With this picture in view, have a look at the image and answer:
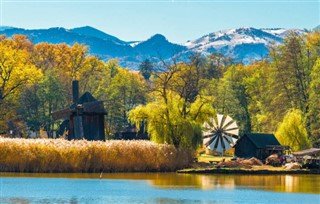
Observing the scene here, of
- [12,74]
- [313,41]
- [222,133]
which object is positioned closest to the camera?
[222,133]

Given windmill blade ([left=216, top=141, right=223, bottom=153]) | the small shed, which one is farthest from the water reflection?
windmill blade ([left=216, top=141, right=223, bottom=153])

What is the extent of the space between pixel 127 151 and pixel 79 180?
28.7ft

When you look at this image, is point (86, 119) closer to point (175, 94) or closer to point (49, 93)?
point (175, 94)

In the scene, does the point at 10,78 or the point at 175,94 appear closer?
the point at 175,94

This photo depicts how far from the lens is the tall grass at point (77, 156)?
179ft

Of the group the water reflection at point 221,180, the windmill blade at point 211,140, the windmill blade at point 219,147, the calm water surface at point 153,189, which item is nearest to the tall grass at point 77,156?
the water reflection at point 221,180

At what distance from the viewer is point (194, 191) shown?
43312 mm

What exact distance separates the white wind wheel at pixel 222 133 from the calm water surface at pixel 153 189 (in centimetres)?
3039

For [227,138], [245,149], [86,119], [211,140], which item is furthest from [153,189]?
[211,140]

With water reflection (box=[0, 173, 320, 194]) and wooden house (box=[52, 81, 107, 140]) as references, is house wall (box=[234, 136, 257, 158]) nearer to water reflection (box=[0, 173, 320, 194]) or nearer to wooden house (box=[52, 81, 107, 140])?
wooden house (box=[52, 81, 107, 140])

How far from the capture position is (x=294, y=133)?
259 ft

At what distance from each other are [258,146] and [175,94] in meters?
11.2

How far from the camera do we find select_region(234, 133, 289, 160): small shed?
75.4m

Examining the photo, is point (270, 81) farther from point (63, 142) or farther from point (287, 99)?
point (63, 142)
